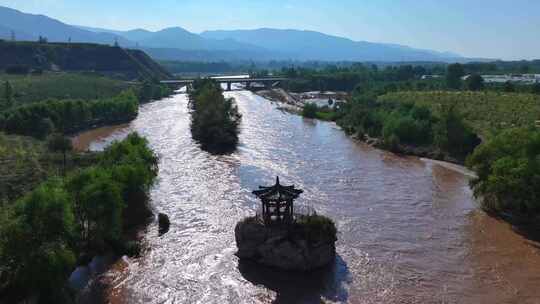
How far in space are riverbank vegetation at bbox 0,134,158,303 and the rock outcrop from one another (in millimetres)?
8757

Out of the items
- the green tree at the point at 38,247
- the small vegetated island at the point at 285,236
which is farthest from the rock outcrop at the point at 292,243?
the green tree at the point at 38,247

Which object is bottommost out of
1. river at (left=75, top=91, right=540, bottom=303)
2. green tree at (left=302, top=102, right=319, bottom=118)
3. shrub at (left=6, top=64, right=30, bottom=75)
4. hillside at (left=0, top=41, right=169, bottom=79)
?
river at (left=75, top=91, right=540, bottom=303)

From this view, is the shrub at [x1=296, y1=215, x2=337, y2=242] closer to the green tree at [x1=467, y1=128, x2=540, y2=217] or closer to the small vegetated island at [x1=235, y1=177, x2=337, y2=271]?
the small vegetated island at [x1=235, y1=177, x2=337, y2=271]

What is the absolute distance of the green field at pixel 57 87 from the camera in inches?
3846

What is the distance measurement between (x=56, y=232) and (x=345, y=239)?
20.1m

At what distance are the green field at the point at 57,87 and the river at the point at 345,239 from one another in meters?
45.1

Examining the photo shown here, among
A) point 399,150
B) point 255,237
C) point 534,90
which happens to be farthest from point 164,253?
point 534,90

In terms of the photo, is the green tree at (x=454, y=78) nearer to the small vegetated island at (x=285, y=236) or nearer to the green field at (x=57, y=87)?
the green field at (x=57, y=87)

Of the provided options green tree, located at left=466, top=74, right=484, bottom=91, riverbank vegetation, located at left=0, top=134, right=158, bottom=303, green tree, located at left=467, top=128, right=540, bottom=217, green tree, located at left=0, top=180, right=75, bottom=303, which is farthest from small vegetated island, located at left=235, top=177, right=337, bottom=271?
green tree, located at left=466, top=74, right=484, bottom=91

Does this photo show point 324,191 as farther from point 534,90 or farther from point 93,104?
point 534,90

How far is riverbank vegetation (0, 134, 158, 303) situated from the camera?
23.1 meters

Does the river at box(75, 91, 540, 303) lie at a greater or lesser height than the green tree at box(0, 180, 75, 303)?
lesser

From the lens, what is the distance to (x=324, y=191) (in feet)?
158

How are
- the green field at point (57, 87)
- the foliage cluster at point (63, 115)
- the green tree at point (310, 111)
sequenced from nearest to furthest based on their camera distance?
the foliage cluster at point (63, 115) < the green field at point (57, 87) < the green tree at point (310, 111)
